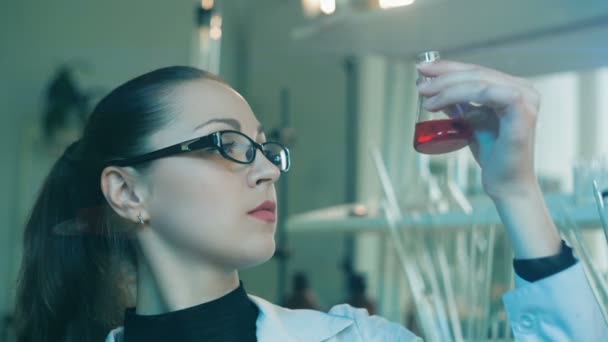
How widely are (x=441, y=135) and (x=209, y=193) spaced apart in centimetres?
35

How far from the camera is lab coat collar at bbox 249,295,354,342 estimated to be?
1048 millimetres

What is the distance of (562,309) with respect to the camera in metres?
0.77

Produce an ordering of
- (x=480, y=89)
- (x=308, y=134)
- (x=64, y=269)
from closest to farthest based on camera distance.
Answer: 1. (x=480, y=89)
2. (x=64, y=269)
3. (x=308, y=134)

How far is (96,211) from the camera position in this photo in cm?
117

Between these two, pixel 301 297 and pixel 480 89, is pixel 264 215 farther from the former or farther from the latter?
pixel 301 297

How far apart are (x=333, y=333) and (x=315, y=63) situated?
3049mm

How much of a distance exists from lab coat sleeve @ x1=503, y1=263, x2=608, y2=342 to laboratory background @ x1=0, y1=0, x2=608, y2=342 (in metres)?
0.14

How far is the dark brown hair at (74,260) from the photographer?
1167 mm

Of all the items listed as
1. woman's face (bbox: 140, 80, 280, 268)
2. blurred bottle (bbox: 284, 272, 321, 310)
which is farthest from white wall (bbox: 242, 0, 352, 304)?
woman's face (bbox: 140, 80, 280, 268)

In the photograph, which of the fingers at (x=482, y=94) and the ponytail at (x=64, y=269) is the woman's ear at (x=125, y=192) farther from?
the fingers at (x=482, y=94)

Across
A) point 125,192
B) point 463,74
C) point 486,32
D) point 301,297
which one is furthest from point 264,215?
point 301,297

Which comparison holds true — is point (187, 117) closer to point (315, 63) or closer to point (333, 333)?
point (333, 333)

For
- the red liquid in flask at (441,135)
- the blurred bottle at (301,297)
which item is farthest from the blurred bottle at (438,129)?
the blurred bottle at (301,297)

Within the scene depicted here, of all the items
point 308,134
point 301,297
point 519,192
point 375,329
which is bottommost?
point 301,297
